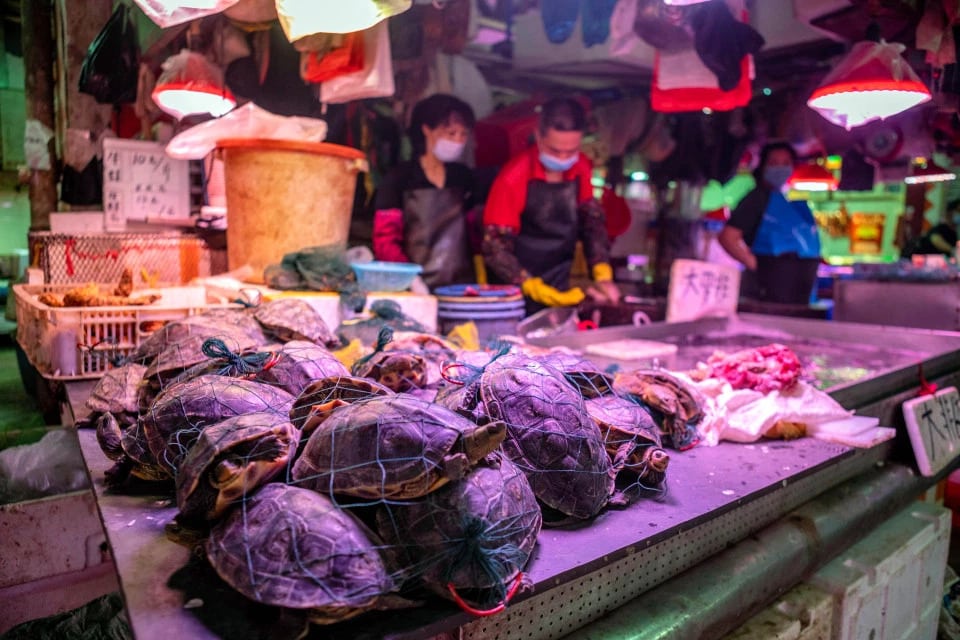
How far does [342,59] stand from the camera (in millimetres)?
3691

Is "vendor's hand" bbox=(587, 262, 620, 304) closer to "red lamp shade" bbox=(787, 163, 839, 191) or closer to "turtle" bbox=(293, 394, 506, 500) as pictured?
"turtle" bbox=(293, 394, 506, 500)

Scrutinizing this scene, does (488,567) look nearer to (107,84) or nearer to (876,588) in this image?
(876,588)

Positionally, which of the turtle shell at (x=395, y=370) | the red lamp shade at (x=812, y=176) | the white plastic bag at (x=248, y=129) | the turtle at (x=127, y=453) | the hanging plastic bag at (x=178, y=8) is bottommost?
the turtle at (x=127, y=453)

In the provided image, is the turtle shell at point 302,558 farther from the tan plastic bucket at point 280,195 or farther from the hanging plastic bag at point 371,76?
the hanging plastic bag at point 371,76

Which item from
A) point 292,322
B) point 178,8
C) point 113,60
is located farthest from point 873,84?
point 113,60

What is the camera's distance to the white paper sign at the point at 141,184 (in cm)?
429

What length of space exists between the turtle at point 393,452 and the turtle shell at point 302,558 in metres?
0.06

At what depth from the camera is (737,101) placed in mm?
4332

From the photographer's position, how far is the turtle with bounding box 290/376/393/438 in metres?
1.24

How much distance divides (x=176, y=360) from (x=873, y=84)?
371 cm

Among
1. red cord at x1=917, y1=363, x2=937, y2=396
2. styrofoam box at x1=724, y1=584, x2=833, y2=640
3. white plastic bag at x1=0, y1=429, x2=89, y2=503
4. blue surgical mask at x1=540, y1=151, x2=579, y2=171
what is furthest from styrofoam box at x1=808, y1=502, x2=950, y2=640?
blue surgical mask at x1=540, y1=151, x2=579, y2=171

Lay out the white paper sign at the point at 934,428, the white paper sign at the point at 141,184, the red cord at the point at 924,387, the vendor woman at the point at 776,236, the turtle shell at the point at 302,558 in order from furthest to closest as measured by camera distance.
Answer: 1. the vendor woman at the point at 776,236
2. the white paper sign at the point at 141,184
3. the red cord at the point at 924,387
4. the white paper sign at the point at 934,428
5. the turtle shell at the point at 302,558

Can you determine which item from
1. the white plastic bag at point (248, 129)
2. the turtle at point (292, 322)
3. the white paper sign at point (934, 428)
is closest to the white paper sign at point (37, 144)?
the white plastic bag at point (248, 129)

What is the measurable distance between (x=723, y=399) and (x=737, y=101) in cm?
295
